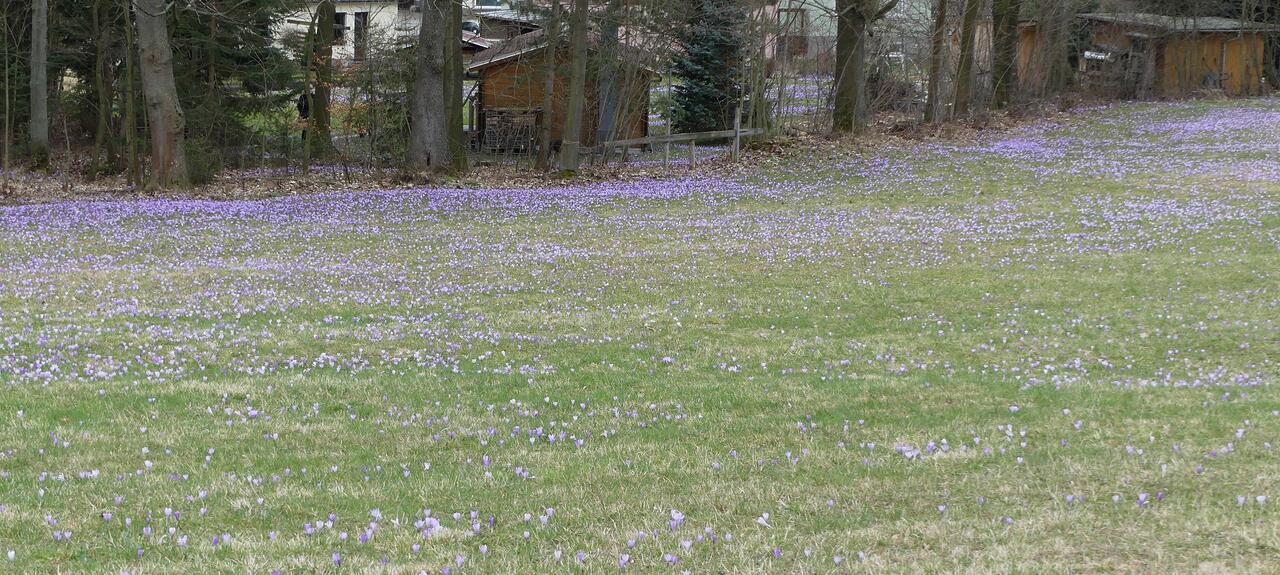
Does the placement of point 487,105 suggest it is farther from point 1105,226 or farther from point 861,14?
point 1105,226

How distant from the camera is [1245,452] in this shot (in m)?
6.25

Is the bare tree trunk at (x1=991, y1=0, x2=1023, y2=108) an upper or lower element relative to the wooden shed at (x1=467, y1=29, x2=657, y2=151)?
upper

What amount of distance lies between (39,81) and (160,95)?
942cm

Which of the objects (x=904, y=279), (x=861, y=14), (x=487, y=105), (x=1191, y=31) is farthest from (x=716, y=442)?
(x=1191, y=31)

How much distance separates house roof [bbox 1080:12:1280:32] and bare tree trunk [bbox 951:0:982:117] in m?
13.1

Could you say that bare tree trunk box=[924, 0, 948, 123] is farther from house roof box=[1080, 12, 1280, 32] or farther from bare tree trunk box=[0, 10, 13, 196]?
bare tree trunk box=[0, 10, 13, 196]

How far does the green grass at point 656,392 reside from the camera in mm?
5062

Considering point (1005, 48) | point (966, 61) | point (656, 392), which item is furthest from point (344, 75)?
point (656, 392)

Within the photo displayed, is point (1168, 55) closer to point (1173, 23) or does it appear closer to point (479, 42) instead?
point (1173, 23)

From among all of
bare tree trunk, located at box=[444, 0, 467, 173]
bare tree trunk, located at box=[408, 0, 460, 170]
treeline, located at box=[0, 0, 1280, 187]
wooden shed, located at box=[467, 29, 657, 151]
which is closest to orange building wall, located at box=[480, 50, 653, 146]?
wooden shed, located at box=[467, 29, 657, 151]

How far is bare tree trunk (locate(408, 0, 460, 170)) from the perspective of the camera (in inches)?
1035

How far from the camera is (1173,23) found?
156 feet

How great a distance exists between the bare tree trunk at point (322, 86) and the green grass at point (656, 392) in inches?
476

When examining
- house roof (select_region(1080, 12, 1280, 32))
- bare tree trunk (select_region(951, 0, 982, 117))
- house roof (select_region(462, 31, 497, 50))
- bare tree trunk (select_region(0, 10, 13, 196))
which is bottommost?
bare tree trunk (select_region(0, 10, 13, 196))
